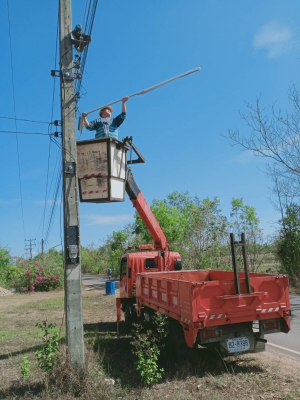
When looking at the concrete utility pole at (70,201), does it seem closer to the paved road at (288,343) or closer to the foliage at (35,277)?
the paved road at (288,343)

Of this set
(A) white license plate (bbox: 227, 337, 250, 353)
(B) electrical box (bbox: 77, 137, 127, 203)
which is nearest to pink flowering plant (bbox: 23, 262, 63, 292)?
(B) electrical box (bbox: 77, 137, 127, 203)

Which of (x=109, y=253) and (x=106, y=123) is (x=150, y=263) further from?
(x=109, y=253)

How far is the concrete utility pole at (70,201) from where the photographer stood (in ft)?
19.8

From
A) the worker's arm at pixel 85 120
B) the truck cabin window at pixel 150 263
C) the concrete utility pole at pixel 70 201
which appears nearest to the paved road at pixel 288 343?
the truck cabin window at pixel 150 263

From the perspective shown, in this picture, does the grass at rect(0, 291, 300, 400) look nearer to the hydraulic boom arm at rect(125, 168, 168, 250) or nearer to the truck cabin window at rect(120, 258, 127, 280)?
the truck cabin window at rect(120, 258, 127, 280)

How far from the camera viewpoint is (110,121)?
296 inches

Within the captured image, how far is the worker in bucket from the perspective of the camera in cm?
737

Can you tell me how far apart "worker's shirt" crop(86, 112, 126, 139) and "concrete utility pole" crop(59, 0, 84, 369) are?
0.93m

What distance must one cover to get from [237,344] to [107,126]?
467 cm

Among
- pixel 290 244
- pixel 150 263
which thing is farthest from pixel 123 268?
pixel 290 244

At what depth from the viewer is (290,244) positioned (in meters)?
21.0

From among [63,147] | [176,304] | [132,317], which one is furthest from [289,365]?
[63,147]

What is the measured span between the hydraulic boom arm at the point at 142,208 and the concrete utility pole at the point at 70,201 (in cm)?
353

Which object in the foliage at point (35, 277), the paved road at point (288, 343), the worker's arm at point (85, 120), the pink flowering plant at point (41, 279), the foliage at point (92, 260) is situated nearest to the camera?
the worker's arm at point (85, 120)
